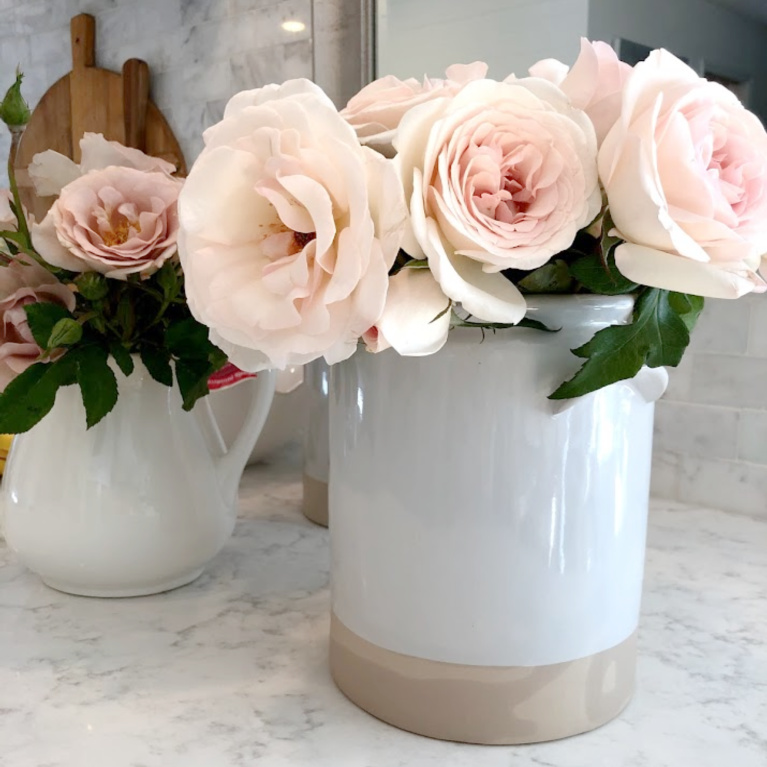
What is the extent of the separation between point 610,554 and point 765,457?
547mm

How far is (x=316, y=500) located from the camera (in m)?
0.84

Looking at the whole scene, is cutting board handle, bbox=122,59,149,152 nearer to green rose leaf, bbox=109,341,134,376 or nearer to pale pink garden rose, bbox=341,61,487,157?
green rose leaf, bbox=109,341,134,376

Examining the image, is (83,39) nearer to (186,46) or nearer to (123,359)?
(186,46)

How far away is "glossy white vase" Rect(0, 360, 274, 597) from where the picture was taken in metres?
0.61

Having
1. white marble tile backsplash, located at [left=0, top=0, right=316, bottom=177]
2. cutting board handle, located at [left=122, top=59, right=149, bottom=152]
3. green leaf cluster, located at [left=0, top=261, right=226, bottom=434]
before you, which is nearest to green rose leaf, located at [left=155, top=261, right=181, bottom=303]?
green leaf cluster, located at [left=0, top=261, right=226, bottom=434]

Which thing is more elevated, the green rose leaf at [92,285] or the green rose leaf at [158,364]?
the green rose leaf at [92,285]

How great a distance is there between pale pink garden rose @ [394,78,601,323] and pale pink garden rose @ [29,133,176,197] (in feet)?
1.01

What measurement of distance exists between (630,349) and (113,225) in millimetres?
350

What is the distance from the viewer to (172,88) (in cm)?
155

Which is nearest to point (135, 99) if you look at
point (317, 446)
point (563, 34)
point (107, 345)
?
point (563, 34)

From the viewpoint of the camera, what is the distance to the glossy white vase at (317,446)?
2.67ft

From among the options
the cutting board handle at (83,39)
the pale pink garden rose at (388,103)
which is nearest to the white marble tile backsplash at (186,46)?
the cutting board handle at (83,39)

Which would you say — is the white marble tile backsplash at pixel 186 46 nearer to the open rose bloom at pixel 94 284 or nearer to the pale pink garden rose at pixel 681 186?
the open rose bloom at pixel 94 284

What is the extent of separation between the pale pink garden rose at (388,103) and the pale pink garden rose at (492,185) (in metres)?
0.03
